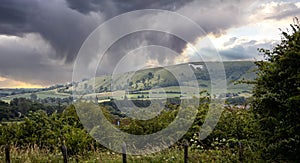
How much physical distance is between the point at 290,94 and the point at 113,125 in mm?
9095

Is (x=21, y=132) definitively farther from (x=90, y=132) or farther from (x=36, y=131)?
(x=90, y=132)

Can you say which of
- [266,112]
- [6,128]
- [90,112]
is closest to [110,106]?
[90,112]

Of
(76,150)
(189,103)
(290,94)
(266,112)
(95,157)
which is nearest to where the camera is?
(290,94)

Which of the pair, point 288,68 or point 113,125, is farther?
point 113,125

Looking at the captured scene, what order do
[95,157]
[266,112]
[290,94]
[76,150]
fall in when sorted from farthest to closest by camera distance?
1. [76,150]
2. [95,157]
3. [266,112]
4. [290,94]

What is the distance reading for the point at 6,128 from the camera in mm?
14727

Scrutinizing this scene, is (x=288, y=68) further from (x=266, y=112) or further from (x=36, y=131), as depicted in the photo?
(x=36, y=131)

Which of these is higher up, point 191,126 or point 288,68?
point 288,68

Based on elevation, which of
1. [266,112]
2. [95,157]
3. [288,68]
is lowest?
[95,157]

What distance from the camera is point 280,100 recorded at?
7.73 metres

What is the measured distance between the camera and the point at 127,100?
14.2m

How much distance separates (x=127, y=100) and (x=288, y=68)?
7.80 meters

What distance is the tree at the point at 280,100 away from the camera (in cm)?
758

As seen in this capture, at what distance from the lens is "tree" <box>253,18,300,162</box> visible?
298 inches
